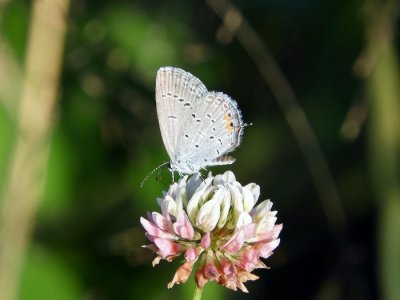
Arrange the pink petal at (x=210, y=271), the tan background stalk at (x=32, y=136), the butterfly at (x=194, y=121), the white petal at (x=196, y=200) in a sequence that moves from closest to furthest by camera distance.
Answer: the pink petal at (x=210, y=271)
the white petal at (x=196, y=200)
the butterfly at (x=194, y=121)
the tan background stalk at (x=32, y=136)

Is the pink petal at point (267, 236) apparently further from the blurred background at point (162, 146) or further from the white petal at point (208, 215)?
the blurred background at point (162, 146)

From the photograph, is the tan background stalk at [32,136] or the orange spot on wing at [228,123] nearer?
the orange spot on wing at [228,123]

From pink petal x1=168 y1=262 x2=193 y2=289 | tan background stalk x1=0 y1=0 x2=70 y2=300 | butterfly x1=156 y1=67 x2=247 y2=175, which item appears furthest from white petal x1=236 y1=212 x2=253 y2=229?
tan background stalk x1=0 y1=0 x2=70 y2=300

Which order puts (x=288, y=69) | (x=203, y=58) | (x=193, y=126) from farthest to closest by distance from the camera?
(x=288, y=69), (x=203, y=58), (x=193, y=126)

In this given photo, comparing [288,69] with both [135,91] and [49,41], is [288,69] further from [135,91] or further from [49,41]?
[49,41]

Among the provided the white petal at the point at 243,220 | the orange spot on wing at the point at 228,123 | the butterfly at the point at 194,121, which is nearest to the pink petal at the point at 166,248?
the white petal at the point at 243,220

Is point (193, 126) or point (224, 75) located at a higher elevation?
point (224, 75)

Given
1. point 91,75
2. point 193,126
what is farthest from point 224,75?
point 193,126
